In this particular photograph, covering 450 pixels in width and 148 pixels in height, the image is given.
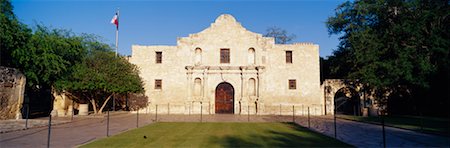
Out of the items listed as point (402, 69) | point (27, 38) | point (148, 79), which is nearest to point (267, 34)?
point (148, 79)

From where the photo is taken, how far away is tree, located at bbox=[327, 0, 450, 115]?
68.6 ft

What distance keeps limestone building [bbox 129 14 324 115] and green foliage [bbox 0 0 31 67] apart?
10.4m

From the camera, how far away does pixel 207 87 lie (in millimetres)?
29578

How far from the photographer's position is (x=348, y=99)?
30.6m

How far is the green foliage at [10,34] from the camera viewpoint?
1894 cm

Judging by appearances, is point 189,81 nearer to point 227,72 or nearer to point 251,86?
point 227,72

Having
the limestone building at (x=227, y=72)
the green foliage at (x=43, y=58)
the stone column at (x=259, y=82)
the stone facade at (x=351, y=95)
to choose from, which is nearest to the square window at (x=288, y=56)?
the limestone building at (x=227, y=72)

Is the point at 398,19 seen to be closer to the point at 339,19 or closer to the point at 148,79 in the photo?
the point at 339,19

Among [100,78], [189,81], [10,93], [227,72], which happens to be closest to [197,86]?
[189,81]

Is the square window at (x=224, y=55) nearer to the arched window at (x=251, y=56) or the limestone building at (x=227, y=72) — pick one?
the limestone building at (x=227, y=72)

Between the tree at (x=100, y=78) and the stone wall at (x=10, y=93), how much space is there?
4.01 meters

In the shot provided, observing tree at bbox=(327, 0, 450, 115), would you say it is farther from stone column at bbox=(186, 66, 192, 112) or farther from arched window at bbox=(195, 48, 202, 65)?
stone column at bbox=(186, 66, 192, 112)

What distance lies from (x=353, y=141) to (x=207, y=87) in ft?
65.4

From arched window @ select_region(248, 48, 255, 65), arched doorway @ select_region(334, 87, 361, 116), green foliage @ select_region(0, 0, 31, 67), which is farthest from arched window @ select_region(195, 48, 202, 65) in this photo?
green foliage @ select_region(0, 0, 31, 67)
